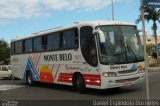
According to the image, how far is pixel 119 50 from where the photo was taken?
52.3 feet

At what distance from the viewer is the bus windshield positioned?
51.5ft

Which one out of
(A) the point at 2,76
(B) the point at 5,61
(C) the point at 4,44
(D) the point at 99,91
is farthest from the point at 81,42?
(C) the point at 4,44

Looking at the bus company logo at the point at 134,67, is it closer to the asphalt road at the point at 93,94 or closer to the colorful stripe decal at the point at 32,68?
the asphalt road at the point at 93,94

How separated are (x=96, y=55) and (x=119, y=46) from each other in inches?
40.4

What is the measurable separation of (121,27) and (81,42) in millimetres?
1906

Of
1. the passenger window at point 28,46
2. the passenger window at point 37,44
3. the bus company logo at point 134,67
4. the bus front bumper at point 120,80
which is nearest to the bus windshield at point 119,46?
the bus company logo at point 134,67

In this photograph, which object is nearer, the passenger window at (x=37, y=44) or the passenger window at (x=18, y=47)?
the passenger window at (x=37, y=44)

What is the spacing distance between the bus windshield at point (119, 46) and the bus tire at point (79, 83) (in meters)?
2.02

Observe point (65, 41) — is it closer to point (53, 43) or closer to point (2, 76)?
point (53, 43)

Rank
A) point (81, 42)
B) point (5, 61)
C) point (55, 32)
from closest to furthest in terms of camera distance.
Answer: point (81, 42) → point (55, 32) → point (5, 61)

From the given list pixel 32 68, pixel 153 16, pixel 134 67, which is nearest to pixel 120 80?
pixel 134 67

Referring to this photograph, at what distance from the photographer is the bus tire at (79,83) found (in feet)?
56.4

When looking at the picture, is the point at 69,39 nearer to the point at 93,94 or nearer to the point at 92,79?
the point at 92,79

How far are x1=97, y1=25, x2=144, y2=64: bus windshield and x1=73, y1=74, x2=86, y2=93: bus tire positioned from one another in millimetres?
2021
